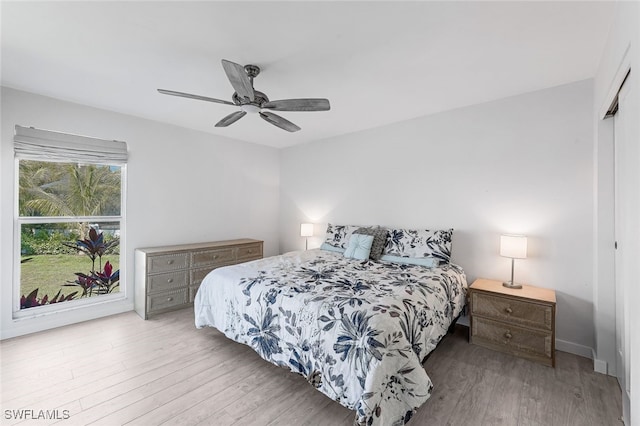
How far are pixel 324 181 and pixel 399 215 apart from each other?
1450 millimetres

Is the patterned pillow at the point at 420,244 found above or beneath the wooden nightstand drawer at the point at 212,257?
above

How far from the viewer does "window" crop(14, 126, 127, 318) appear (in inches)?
112

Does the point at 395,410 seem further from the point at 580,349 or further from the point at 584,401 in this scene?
the point at 580,349

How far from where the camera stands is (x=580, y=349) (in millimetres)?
2469

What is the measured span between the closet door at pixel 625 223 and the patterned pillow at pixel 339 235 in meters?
2.55

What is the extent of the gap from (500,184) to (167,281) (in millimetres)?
4065

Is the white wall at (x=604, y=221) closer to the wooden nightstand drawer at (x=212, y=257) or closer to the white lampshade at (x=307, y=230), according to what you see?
the white lampshade at (x=307, y=230)

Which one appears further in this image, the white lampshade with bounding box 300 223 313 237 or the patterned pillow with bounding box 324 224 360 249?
the white lampshade with bounding box 300 223 313 237


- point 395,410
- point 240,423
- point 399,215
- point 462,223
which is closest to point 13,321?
point 240,423

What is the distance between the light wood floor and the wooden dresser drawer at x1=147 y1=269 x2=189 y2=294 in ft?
2.16

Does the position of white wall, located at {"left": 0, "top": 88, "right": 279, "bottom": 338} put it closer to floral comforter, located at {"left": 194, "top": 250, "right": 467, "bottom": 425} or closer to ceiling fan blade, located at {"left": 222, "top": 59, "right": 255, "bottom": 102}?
floral comforter, located at {"left": 194, "top": 250, "right": 467, "bottom": 425}

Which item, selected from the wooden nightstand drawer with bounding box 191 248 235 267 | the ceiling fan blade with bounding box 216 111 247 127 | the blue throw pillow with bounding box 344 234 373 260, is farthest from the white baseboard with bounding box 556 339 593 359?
the wooden nightstand drawer with bounding box 191 248 235 267

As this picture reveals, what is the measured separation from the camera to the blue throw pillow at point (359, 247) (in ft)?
10.8

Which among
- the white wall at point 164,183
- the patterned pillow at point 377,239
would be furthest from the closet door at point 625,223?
the white wall at point 164,183
